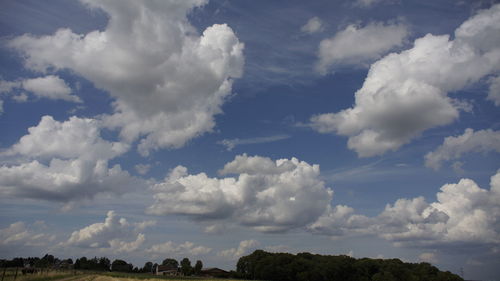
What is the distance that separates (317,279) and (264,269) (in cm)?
2297

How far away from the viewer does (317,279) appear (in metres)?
172

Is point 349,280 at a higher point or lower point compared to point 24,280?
lower

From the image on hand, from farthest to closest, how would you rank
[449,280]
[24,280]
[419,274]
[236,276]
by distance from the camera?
[236,276] < [419,274] < [449,280] < [24,280]

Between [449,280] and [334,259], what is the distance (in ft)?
150

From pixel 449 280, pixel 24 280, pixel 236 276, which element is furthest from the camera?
pixel 236 276

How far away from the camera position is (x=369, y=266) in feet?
584

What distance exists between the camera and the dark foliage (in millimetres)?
166000

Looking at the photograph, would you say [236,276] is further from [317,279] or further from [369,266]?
[369,266]

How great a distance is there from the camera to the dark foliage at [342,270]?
166 meters

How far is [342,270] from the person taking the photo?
174 metres

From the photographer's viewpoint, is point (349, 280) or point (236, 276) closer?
point (349, 280)

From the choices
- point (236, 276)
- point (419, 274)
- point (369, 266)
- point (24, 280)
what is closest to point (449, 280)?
point (419, 274)

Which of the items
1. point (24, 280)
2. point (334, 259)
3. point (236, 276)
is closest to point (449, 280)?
point (334, 259)

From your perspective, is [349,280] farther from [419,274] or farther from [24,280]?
[24,280]
